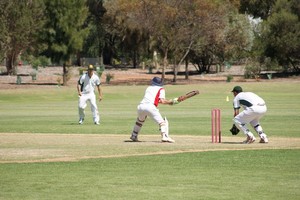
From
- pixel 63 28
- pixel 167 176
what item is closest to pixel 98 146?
pixel 167 176

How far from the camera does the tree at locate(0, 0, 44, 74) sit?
65.4 m

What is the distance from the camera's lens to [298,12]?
78.1 metres

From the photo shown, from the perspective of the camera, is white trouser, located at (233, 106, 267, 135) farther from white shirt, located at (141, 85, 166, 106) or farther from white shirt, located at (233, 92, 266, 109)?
white shirt, located at (141, 85, 166, 106)

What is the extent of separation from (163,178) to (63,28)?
55620mm

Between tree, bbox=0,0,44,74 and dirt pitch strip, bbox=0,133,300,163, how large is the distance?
41.6 metres

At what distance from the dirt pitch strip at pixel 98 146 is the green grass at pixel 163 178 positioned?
1.01 metres

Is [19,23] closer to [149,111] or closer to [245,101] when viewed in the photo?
[149,111]

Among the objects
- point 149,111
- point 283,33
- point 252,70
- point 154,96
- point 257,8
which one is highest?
point 257,8

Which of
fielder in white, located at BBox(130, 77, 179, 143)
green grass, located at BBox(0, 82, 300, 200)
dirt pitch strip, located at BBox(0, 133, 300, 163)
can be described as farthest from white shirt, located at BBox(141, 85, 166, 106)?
green grass, located at BBox(0, 82, 300, 200)

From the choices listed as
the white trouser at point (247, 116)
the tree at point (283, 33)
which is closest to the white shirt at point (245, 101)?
the white trouser at point (247, 116)

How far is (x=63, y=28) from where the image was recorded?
69375 millimetres

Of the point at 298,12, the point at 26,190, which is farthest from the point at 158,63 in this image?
the point at 26,190

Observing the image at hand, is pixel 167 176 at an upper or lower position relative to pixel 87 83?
lower

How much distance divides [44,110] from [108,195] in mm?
29681
